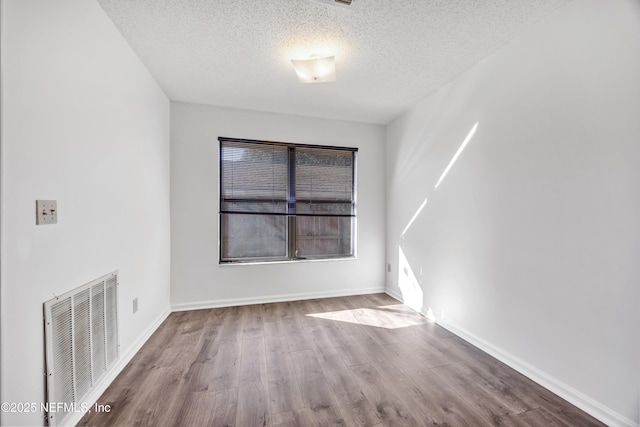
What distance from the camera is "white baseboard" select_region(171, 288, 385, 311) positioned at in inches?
124

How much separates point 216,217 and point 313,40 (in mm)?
2258

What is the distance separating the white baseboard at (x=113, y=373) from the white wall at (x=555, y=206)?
2.91 meters

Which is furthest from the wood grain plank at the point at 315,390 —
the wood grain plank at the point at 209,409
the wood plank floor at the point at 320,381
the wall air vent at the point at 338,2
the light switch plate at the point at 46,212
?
the wall air vent at the point at 338,2

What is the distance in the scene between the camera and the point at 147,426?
4.70 ft

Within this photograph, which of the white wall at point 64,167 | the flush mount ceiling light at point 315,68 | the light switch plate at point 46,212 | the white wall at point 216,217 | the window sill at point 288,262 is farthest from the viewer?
the window sill at point 288,262

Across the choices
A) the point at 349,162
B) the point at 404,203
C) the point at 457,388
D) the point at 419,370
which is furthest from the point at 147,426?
the point at 349,162

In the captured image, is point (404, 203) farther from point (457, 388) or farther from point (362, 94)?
point (457, 388)

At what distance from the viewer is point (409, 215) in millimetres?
3299

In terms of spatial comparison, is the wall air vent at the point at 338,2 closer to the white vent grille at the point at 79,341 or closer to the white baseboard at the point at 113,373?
the white vent grille at the point at 79,341

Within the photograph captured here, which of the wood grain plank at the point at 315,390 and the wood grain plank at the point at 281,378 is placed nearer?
the wood grain plank at the point at 315,390

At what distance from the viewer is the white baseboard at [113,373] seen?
4.75 feet

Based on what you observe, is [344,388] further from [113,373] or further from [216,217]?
[216,217]

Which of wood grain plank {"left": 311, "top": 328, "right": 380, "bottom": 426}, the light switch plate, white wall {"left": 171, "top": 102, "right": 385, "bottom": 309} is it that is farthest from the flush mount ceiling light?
wood grain plank {"left": 311, "top": 328, "right": 380, "bottom": 426}

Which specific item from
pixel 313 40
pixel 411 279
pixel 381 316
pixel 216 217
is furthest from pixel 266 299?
pixel 313 40
